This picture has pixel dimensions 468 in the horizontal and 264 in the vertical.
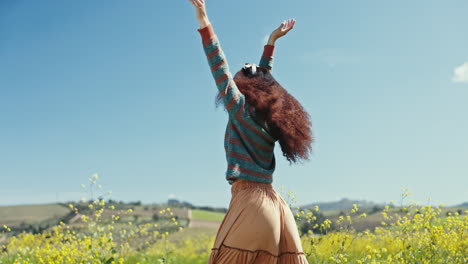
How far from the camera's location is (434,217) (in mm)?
6234

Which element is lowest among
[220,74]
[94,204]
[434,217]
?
[434,217]

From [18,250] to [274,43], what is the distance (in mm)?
6815

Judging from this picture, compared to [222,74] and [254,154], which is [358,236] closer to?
[254,154]

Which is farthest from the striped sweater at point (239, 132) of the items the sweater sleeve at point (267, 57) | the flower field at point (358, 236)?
the flower field at point (358, 236)

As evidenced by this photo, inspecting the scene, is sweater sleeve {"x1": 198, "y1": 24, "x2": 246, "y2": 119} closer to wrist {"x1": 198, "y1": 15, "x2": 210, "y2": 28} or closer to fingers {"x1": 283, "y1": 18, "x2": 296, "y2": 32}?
wrist {"x1": 198, "y1": 15, "x2": 210, "y2": 28}

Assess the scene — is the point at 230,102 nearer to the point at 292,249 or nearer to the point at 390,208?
the point at 292,249

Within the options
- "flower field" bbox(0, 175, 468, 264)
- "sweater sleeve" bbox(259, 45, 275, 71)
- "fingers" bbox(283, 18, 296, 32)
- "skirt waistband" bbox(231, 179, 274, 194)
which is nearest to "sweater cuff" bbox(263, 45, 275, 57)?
"sweater sleeve" bbox(259, 45, 275, 71)

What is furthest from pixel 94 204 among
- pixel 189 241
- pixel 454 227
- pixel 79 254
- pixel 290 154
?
pixel 189 241

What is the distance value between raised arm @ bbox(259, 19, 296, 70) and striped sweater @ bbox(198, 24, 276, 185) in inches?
31.2

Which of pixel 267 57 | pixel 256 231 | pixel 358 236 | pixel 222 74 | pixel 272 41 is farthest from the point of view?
pixel 358 236

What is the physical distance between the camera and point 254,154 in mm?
3463

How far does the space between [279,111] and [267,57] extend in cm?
83

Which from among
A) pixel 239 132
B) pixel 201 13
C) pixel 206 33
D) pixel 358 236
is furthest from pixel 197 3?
pixel 358 236

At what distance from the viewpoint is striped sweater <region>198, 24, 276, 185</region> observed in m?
3.34
